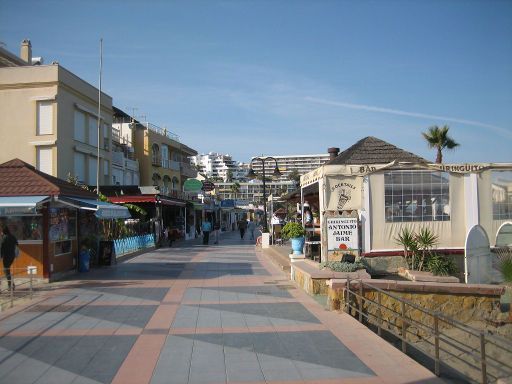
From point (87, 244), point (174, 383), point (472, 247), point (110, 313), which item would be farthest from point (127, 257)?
point (174, 383)

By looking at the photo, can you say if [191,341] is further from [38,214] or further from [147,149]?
[147,149]

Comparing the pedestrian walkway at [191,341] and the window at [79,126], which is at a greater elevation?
the window at [79,126]

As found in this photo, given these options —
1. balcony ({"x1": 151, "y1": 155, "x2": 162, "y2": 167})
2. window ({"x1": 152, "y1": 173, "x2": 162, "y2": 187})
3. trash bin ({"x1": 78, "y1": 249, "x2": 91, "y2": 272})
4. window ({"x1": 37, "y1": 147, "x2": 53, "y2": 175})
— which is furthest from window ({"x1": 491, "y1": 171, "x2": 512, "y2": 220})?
window ({"x1": 152, "y1": 173, "x2": 162, "y2": 187})

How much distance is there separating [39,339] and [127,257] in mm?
14282

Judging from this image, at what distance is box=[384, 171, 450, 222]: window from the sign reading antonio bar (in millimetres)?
1371

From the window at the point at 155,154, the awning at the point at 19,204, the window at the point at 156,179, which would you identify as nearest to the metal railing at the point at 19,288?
the awning at the point at 19,204

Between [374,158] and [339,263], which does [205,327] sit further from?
[374,158]

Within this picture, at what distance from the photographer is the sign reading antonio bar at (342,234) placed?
13516 millimetres

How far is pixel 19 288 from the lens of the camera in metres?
12.7

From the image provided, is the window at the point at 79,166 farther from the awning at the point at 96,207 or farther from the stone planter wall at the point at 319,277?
the stone planter wall at the point at 319,277

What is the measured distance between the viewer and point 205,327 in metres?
8.16

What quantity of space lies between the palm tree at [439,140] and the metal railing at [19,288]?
22995 mm

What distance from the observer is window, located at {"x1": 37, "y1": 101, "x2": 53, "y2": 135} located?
28016 mm

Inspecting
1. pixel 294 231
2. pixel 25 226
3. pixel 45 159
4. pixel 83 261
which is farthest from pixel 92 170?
pixel 294 231
